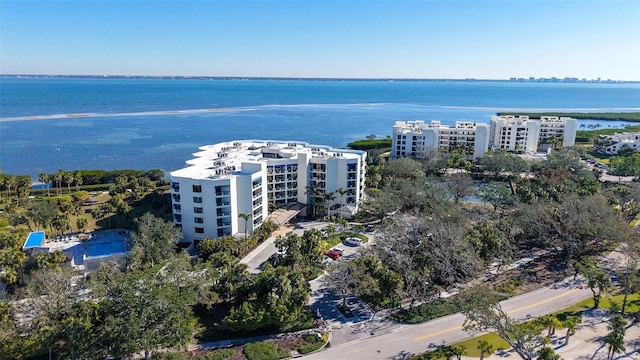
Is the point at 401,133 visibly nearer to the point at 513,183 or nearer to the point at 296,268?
the point at 513,183

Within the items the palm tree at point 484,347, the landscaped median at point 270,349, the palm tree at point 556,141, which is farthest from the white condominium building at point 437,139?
the landscaped median at point 270,349

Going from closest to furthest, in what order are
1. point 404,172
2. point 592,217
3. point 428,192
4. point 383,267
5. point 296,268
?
point 383,267 → point 296,268 → point 592,217 → point 428,192 → point 404,172

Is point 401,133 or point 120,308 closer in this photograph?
point 120,308

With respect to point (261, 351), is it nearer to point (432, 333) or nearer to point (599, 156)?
point (432, 333)

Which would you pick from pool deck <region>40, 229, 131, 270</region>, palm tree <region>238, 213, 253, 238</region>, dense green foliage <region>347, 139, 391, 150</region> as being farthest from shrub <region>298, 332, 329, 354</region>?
dense green foliage <region>347, 139, 391, 150</region>

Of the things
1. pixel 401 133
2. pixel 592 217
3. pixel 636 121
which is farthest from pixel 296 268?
pixel 636 121

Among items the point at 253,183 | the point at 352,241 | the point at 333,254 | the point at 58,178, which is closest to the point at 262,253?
the point at 333,254

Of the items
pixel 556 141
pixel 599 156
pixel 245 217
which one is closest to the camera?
pixel 245 217
